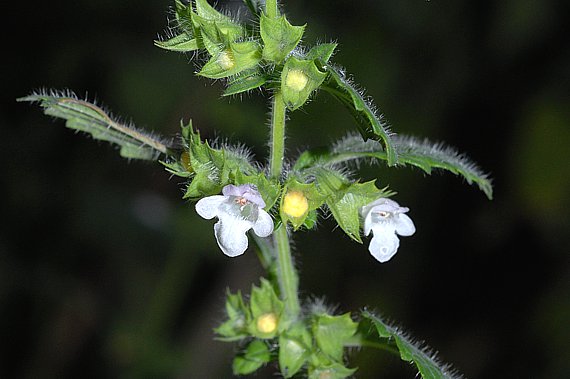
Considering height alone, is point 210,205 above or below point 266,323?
above

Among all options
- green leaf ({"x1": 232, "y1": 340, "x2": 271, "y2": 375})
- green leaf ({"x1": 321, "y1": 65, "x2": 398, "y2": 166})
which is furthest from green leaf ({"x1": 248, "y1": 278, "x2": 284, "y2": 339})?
green leaf ({"x1": 321, "y1": 65, "x2": 398, "y2": 166})

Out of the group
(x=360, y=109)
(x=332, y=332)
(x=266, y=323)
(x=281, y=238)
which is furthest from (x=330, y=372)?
(x=360, y=109)

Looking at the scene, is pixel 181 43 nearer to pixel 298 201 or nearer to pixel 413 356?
pixel 298 201

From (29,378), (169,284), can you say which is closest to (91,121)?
(169,284)

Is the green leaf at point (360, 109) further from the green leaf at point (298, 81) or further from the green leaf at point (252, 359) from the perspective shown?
the green leaf at point (252, 359)

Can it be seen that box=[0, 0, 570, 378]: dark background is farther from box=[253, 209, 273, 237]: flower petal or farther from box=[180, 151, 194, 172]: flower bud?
box=[253, 209, 273, 237]: flower petal

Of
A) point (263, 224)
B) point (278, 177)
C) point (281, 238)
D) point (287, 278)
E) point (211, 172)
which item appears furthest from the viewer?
point (287, 278)

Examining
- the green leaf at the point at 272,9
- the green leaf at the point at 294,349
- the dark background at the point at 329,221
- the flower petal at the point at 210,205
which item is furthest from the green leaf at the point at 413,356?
the dark background at the point at 329,221

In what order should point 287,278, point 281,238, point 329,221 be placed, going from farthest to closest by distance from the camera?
point 329,221 → point 287,278 → point 281,238
